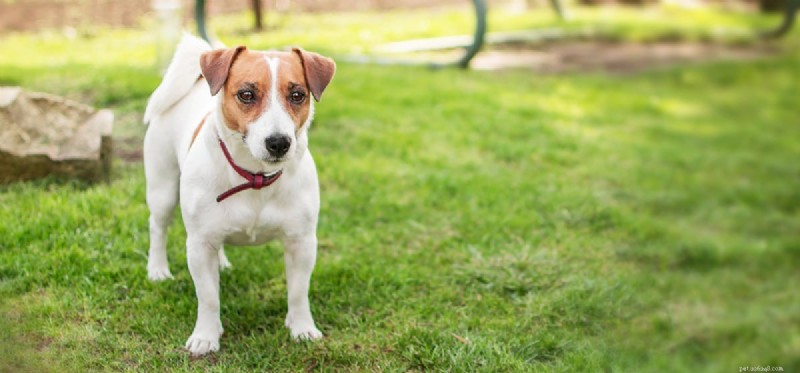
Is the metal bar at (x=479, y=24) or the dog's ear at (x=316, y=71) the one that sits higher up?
the dog's ear at (x=316, y=71)

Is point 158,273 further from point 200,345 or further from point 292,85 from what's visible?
point 292,85

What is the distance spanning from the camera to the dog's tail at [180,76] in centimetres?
400

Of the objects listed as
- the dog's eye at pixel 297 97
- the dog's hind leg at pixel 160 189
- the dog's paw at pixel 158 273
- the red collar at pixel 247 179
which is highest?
the dog's eye at pixel 297 97

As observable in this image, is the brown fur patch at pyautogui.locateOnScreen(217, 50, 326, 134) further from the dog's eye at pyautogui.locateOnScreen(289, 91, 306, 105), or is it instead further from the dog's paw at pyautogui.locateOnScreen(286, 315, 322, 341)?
the dog's paw at pyautogui.locateOnScreen(286, 315, 322, 341)

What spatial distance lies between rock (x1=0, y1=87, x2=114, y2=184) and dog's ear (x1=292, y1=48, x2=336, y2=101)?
7.58ft

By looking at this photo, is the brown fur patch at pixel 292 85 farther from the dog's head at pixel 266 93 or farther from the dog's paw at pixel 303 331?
the dog's paw at pixel 303 331

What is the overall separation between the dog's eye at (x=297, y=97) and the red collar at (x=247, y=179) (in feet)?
1.12

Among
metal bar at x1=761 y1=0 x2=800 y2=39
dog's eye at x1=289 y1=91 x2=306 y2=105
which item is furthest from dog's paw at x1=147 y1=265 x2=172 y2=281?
metal bar at x1=761 y1=0 x2=800 y2=39

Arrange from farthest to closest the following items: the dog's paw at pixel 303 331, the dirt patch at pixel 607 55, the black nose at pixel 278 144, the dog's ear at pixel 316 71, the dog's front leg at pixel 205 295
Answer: the dirt patch at pixel 607 55 < the dog's paw at pixel 303 331 < the dog's front leg at pixel 205 295 < the dog's ear at pixel 316 71 < the black nose at pixel 278 144

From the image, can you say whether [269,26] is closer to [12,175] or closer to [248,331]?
[12,175]

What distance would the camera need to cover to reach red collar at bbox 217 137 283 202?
3.53 m

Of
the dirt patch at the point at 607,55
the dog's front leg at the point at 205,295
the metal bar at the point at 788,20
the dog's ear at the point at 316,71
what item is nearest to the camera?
the dog's ear at the point at 316,71

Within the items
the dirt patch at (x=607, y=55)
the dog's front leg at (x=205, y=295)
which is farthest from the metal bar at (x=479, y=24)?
the dog's front leg at (x=205, y=295)

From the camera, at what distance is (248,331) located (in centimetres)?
401
